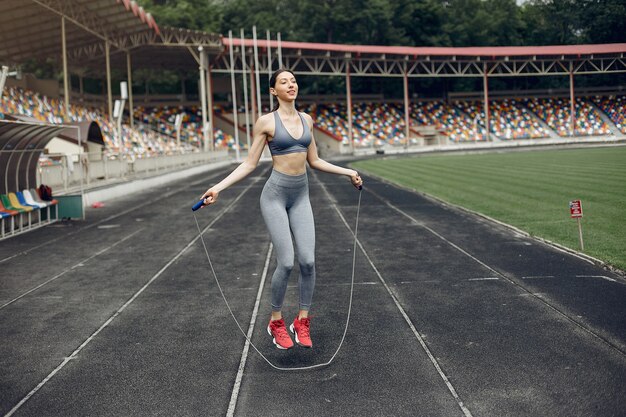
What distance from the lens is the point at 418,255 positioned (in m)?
11.1

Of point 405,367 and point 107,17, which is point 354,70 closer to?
point 107,17

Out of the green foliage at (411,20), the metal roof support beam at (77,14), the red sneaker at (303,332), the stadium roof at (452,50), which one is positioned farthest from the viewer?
the green foliage at (411,20)

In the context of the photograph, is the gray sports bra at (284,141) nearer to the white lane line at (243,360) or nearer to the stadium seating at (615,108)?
the white lane line at (243,360)

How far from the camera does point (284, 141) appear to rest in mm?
5625

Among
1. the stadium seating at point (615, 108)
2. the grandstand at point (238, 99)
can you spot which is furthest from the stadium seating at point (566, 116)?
the stadium seating at point (615, 108)

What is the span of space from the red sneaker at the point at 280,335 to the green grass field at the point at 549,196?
569 centimetres

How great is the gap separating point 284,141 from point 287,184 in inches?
14.8

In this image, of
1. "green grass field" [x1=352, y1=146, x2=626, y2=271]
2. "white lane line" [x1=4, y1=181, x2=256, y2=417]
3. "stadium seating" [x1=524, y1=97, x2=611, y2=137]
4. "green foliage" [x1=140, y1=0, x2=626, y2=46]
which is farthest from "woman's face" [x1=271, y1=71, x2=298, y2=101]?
"green foliage" [x1=140, y1=0, x2=626, y2=46]

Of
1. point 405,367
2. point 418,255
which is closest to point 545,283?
point 418,255

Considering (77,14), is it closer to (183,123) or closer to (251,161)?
(183,123)

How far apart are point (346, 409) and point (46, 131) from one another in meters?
15.9

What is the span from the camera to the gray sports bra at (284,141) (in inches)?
221

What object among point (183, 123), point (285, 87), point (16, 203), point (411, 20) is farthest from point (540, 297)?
point (411, 20)

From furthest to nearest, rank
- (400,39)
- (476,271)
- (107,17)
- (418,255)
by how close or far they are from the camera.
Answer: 1. (400,39)
2. (107,17)
3. (418,255)
4. (476,271)
